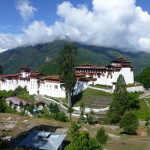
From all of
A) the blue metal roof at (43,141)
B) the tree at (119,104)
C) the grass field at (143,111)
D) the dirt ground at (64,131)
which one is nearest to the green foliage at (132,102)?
the tree at (119,104)

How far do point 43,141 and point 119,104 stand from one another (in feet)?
71.8

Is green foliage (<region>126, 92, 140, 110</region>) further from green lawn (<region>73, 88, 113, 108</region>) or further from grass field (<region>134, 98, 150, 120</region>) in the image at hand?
green lawn (<region>73, 88, 113, 108</region>)

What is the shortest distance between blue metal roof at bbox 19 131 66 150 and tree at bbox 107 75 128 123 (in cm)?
1910

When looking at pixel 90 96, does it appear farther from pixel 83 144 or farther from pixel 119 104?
pixel 83 144

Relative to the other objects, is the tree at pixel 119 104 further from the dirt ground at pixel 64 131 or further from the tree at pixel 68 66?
the tree at pixel 68 66

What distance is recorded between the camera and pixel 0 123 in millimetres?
29328

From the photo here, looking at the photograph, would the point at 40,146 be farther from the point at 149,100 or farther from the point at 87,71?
the point at 87,71

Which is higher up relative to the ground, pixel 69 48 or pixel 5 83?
pixel 69 48

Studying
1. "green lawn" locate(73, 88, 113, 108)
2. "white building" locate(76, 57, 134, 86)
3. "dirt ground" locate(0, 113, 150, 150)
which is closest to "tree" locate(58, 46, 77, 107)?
"green lawn" locate(73, 88, 113, 108)

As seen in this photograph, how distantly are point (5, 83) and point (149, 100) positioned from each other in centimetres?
5277

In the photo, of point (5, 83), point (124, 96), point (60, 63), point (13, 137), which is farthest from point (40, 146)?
point (5, 83)

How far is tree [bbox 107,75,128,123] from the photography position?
121 ft

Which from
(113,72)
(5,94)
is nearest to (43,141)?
(113,72)

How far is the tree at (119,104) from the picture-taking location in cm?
3674
